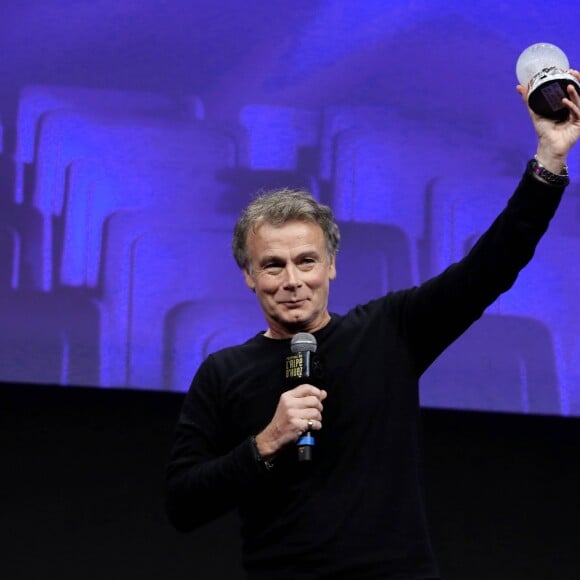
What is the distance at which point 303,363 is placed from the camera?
1.79 meters

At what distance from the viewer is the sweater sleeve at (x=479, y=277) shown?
1738 mm

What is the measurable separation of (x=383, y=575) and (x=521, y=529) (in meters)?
1.93

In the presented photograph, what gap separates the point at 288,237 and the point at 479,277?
0.39m

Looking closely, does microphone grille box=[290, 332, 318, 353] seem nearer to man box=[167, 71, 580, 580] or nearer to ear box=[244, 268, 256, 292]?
man box=[167, 71, 580, 580]

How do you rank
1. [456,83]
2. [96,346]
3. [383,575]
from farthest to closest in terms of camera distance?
1. [456,83]
2. [96,346]
3. [383,575]

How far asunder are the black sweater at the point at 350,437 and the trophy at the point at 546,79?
0.12 meters

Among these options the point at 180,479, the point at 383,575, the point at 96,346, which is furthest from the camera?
Answer: the point at 96,346

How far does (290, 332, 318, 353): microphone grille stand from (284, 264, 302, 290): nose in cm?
10

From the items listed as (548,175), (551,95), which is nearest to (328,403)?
(548,175)

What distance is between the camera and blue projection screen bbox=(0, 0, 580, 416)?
3.15 meters

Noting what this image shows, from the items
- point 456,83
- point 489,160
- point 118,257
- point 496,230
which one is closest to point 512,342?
point 489,160

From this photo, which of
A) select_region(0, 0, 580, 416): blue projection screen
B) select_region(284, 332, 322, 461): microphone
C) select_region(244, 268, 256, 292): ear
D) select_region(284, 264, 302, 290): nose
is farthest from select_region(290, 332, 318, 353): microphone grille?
select_region(0, 0, 580, 416): blue projection screen

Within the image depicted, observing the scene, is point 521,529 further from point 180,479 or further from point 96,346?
point 180,479

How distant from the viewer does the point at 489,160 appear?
3279mm
